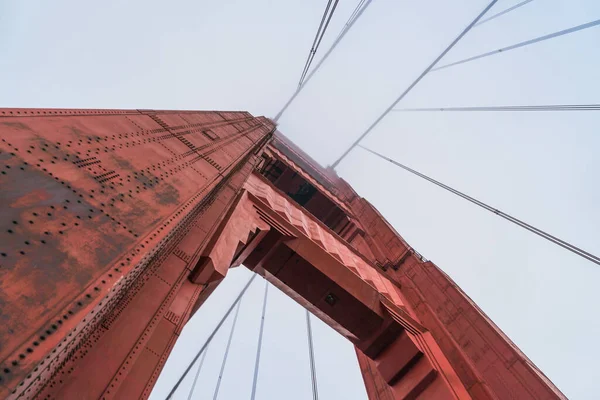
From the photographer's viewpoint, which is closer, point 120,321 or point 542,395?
point 120,321

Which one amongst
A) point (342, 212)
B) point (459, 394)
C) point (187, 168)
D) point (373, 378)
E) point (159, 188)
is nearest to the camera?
point (159, 188)

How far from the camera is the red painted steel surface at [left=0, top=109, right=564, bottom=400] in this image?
2170 mm

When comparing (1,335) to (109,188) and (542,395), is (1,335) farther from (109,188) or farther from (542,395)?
(542,395)

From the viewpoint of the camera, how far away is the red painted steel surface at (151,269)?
217 cm

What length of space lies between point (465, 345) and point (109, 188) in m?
9.11

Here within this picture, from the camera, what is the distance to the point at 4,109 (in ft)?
11.2

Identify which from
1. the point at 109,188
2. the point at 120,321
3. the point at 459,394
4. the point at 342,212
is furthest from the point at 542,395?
the point at 342,212

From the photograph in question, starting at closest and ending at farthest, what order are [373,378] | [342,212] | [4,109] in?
[4,109], [373,378], [342,212]

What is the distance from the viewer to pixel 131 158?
4.39m

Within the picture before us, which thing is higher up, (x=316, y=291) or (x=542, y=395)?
(x=542, y=395)

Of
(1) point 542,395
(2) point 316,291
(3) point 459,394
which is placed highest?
(1) point 542,395

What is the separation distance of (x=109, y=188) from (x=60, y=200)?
656 millimetres

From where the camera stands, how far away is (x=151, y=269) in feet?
13.6

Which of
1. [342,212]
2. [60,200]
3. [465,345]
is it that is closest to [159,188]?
[60,200]
